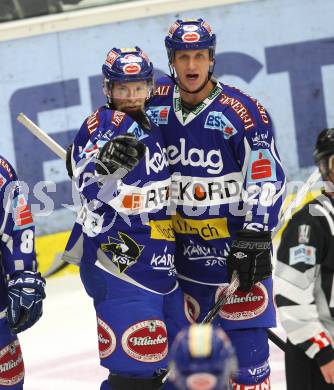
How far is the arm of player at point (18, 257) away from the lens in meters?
4.02

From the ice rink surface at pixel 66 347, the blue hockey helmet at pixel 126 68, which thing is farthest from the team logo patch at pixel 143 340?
the ice rink surface at pixel 66 347

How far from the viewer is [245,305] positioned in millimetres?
4371

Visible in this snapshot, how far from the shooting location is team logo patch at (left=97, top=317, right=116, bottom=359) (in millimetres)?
4078

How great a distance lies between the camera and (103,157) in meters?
3.82

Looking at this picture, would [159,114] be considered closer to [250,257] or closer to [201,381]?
[250,257]

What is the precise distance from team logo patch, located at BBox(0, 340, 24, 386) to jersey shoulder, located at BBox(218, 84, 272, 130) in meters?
1.13

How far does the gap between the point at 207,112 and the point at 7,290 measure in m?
0.96

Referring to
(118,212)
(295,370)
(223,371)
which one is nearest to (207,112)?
(118,212)

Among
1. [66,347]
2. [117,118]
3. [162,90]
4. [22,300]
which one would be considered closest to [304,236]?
[117,118]

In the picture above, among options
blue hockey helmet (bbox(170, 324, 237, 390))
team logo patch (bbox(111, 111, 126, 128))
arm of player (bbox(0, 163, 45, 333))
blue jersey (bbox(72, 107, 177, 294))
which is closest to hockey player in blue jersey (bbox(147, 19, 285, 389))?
blue jersey (bbox(72, 107, 177, 294))

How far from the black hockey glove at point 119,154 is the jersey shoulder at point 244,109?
1.65ft

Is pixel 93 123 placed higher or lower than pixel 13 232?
higher

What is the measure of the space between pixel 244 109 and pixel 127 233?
62 centimetres

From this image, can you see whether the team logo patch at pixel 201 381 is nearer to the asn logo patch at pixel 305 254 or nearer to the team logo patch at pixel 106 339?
the asn logo patch at pixel 305 254
